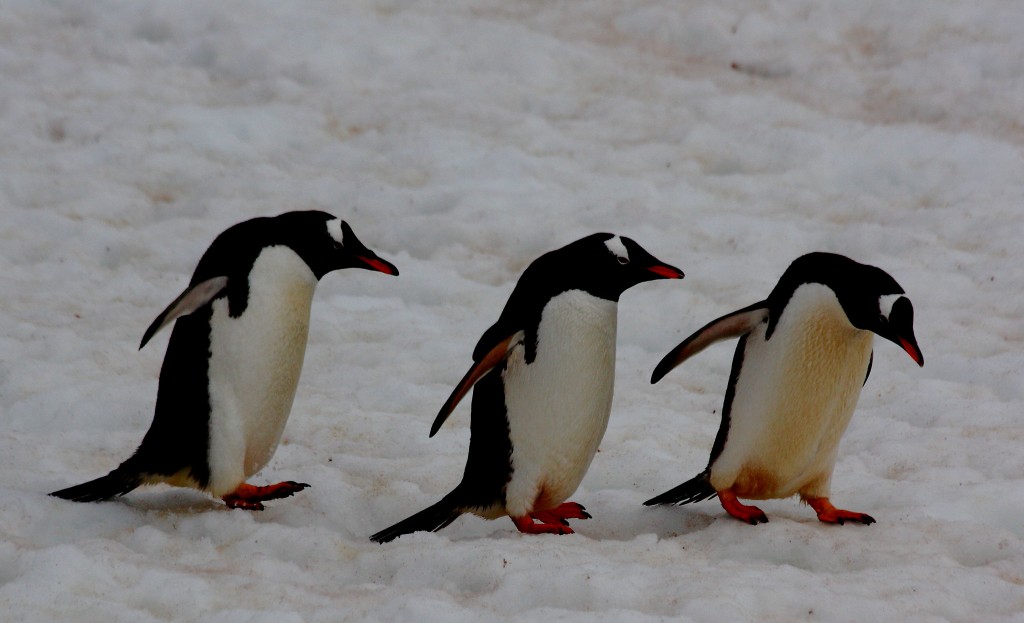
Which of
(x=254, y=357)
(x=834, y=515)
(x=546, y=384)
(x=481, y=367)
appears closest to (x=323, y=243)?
(x=254, y=357)

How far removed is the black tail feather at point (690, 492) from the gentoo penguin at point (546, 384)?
0.38 metres

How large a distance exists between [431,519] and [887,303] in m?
1.44

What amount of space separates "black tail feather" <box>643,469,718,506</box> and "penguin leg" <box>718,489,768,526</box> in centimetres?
7

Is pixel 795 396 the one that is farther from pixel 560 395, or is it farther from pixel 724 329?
pixel 560 395

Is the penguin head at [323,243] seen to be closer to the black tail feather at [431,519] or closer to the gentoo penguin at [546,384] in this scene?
the gentoo penguin at [546,384]

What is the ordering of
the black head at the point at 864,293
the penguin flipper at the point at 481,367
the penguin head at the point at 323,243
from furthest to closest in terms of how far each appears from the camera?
1. the penguin head at the point at 323,243
2. the penguin flipper at the point at 481,367
3. the black head at the point at 864,293

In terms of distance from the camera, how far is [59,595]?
2854mm

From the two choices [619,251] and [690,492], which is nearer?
[619,251]

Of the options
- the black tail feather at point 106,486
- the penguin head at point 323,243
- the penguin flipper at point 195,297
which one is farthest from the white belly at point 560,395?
the black tail feather at point 106,486

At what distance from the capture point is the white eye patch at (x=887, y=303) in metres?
3.34

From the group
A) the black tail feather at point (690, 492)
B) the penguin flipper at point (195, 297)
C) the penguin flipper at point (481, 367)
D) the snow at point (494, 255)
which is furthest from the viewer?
the black tail feather at point (690, 492)

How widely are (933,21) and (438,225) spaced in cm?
400

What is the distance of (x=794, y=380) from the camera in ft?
11.7

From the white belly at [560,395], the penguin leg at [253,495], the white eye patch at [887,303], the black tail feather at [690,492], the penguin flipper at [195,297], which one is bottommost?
the penguin leg at [253,495]
